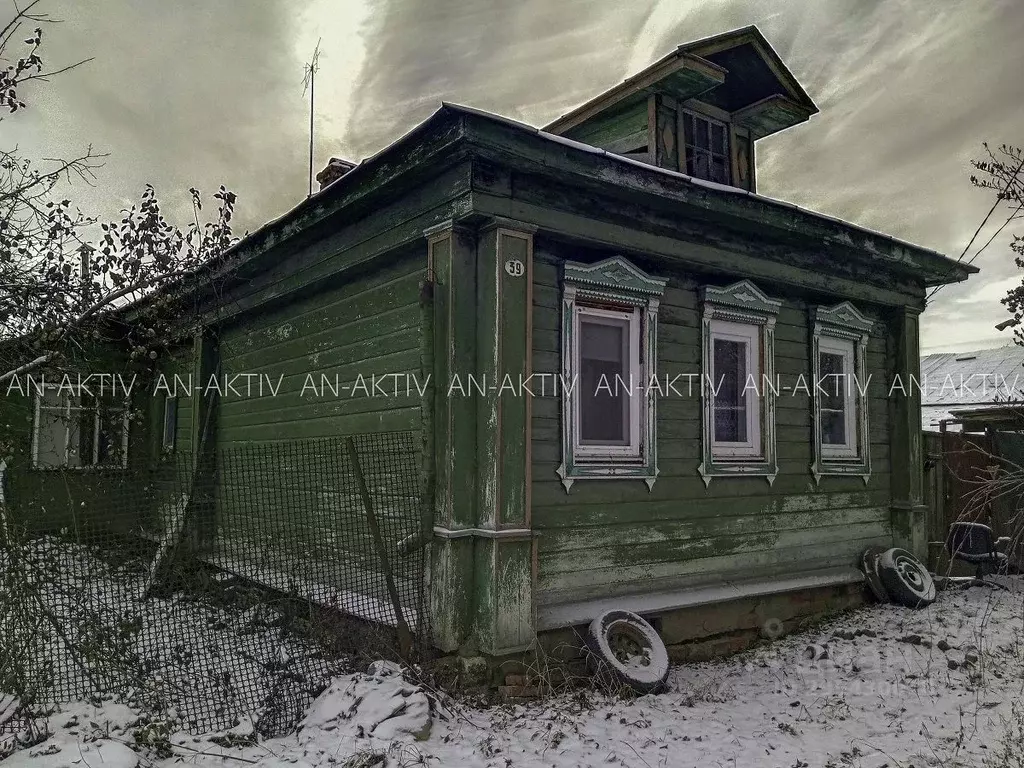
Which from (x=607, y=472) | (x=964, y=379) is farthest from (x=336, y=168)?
(x=964, y=379)

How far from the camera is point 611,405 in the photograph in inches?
244

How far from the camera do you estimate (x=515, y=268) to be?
530cm

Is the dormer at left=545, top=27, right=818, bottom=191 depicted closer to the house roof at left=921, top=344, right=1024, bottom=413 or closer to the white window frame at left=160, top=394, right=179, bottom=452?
the white window frame at left=160, top=394, right=179, bottom=452

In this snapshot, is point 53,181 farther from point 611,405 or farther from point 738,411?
point 738,411

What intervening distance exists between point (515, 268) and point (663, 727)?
10.2 feet

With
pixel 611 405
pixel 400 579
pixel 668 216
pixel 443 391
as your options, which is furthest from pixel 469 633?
pixel 668 216

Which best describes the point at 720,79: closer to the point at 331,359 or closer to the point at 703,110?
the point at 703,110

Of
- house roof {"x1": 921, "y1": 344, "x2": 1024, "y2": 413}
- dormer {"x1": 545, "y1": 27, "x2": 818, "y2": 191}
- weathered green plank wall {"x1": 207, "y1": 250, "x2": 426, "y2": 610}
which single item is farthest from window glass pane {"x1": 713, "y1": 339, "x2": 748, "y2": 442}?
house roof {"x1": 921, "y1": 344, "x2": 1024, "y2": 413}

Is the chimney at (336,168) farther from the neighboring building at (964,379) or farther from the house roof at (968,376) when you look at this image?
the house roof at (968,376)

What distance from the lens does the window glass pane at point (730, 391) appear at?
7.02 metres

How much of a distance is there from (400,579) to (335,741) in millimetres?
1333

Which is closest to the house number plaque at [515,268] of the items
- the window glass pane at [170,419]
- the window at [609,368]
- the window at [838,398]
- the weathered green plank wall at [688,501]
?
the weathered green plank wall at [688,501]

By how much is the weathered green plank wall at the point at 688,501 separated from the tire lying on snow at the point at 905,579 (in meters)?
0.34

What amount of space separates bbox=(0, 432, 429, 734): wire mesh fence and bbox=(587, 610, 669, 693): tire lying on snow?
1.24 m
